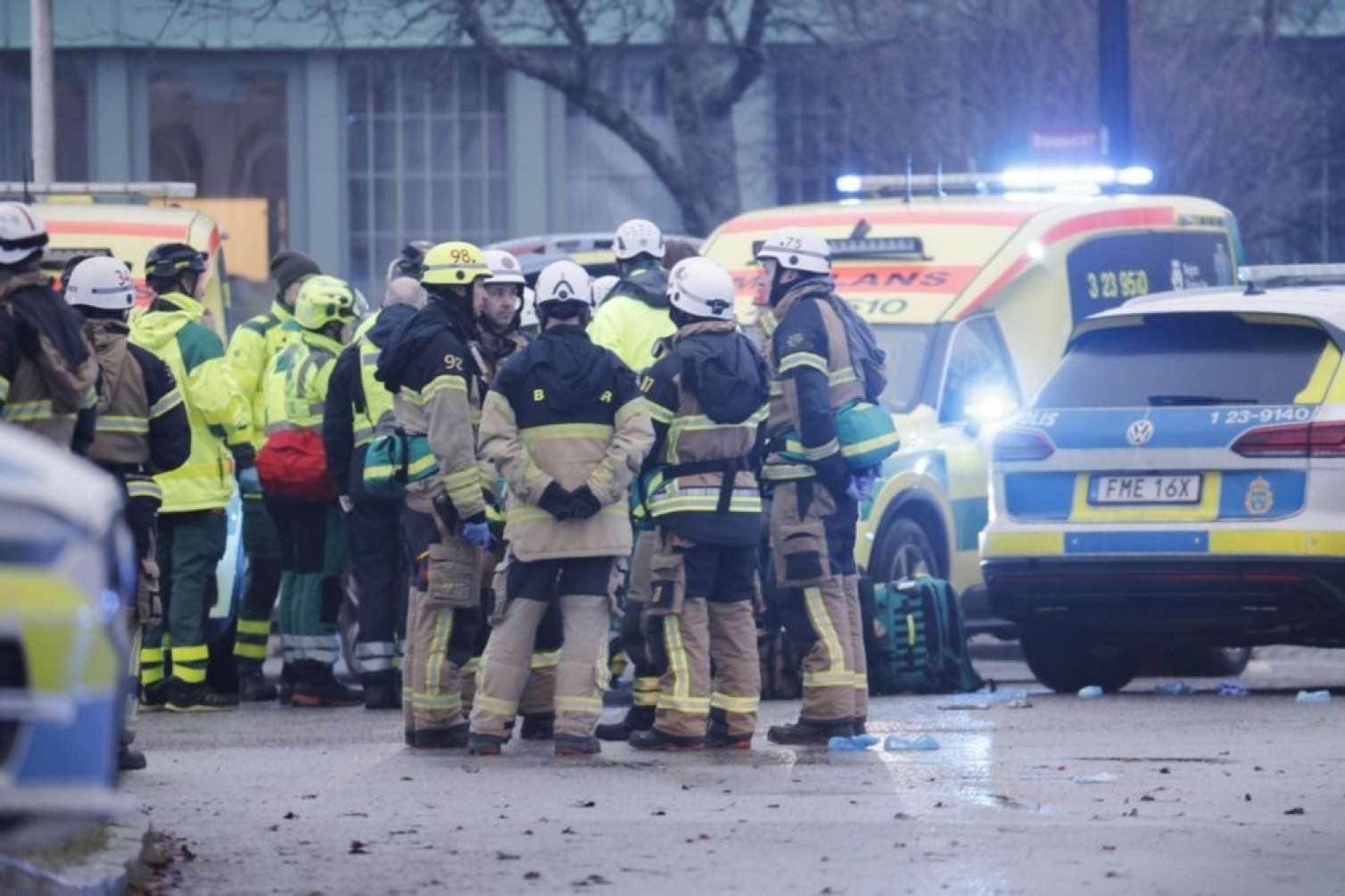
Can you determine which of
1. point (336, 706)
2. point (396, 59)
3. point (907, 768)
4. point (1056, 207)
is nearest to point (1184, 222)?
point (1056, 207)

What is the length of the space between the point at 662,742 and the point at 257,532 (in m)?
3.39

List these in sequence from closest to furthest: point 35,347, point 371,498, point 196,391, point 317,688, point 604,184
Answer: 1. point 35,347
2. point 371,498
3. point 196,391
4. point 317,688
5. point 604,184

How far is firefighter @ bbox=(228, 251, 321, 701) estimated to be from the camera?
46.5 feet

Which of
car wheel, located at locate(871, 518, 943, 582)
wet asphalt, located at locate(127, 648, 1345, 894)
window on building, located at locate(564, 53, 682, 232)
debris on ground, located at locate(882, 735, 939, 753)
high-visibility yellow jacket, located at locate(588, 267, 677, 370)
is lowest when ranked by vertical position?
debris on ground, located at locate(882, 735, 939, 753)

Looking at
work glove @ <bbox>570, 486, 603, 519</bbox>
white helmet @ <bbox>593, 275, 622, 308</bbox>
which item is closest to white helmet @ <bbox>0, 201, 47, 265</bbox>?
work glove @ <bbox>570, 486, 603, 519</bbox>

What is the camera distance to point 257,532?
46.8ft

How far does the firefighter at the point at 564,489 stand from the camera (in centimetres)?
1089

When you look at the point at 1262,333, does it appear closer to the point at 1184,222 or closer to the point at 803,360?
the point at 803,360

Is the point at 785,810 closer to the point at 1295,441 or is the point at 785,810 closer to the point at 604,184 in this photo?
the point at 1295,441

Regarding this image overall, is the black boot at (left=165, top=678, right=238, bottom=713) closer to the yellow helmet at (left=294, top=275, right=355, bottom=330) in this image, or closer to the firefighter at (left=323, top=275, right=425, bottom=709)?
the firefighter at (left=323, top=275, right=425, bottom=709)

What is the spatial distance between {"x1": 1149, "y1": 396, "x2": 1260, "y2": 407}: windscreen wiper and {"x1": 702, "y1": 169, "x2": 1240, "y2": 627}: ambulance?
6.37 ft

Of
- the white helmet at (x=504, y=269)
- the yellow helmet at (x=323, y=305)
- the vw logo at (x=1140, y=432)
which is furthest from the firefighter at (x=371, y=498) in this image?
the vw logo at (x=1140, y=432)

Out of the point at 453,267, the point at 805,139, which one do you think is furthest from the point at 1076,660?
the point at 805,139

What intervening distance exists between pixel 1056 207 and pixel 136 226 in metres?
4.78
